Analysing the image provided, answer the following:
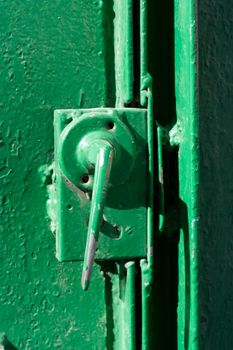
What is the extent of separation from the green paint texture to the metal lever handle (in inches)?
4.7

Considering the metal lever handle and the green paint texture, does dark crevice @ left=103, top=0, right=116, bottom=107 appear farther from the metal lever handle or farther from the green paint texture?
the metal lever handle

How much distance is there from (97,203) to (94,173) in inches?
2.0

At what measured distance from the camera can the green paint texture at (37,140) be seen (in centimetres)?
91

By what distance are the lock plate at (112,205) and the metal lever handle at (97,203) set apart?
5 centimetres

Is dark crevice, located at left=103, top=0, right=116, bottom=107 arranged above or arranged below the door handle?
above

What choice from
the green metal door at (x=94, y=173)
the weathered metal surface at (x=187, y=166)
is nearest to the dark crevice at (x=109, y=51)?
the green metal door at (x=94, y=173)

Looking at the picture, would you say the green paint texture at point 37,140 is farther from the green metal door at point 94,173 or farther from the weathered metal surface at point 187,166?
the weathered metal surface at point 187,166

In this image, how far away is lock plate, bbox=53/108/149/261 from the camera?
35.0 inches

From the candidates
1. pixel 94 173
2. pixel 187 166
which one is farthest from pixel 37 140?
pixel 187 166

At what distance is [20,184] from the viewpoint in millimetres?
931

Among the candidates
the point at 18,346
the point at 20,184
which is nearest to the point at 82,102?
the point at 20,184
